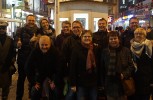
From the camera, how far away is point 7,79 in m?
7.70

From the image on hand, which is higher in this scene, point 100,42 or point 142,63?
point 100,42

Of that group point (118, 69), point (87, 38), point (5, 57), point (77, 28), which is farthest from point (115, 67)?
point (5, 57)

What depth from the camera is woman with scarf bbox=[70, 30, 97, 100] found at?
616cm

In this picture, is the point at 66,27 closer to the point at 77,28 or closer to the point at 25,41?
the point at 77,28

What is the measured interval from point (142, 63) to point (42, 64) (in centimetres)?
194

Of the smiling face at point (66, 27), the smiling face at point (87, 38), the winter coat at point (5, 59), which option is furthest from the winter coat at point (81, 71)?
the winter coat at point (5, 59)

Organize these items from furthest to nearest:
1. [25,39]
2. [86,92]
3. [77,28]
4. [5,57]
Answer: [25,39] < [5,57] < [77,28] < [86,92]

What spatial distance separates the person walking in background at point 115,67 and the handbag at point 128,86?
0.06 metres

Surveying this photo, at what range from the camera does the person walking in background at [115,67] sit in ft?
19.5

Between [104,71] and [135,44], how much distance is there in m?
0.80

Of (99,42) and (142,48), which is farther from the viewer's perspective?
(99,42)

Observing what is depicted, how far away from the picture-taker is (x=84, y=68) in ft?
20.2

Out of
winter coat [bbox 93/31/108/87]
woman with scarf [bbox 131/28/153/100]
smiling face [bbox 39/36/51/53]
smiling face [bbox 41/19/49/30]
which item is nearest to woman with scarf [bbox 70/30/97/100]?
winter coat [bbox 93/31/108/87]

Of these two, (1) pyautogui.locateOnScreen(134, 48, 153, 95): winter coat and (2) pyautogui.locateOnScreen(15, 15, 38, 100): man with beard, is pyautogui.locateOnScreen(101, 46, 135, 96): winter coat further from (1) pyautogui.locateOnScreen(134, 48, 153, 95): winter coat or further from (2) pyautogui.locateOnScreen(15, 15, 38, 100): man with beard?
(2) pyautogui.locateOnScreen(15, 15, 38, 100): man with beard
